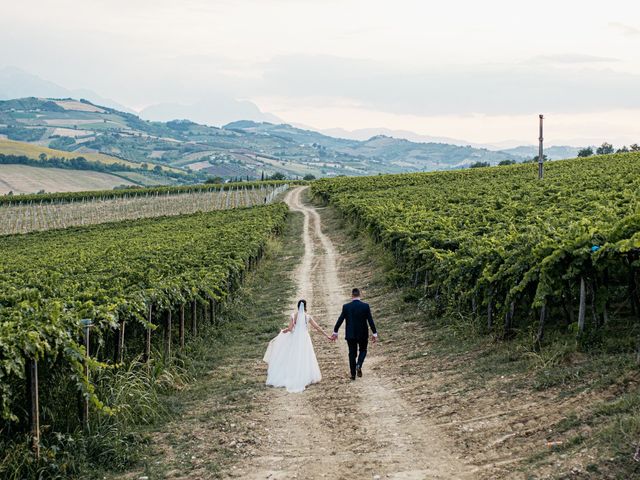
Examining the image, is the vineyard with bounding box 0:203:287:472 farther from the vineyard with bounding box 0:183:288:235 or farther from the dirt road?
the vineyard with bounding box 0:183:288:235

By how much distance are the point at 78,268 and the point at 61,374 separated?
13.4 m

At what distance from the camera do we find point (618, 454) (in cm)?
818

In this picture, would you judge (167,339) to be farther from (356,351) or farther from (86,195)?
(86,195)

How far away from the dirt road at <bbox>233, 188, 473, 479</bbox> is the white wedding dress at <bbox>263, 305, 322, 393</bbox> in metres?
0.23

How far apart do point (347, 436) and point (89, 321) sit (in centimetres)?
427

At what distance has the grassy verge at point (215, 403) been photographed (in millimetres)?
9953

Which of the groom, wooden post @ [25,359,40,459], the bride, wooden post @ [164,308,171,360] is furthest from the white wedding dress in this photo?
wooden post @ [25,359,40,459]

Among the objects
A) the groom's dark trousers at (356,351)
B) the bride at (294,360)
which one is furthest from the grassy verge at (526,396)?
Result: the bride at (294,360)

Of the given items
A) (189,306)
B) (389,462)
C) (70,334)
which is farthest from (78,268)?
(389,462)

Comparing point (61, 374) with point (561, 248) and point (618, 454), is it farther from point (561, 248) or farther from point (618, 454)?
point (561, 248)

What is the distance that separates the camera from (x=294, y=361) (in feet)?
45.0

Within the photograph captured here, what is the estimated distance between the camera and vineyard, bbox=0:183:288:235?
7919 centimetres

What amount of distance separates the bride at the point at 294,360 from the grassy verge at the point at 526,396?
1826 millimetres

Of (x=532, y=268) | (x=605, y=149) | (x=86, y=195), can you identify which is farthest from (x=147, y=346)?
(x=605, y=149)
